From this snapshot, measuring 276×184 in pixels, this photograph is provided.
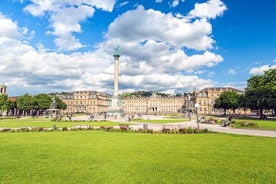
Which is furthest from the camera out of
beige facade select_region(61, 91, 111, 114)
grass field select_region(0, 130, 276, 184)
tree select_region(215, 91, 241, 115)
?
beige facade select_region(61, 91, 111, 114)

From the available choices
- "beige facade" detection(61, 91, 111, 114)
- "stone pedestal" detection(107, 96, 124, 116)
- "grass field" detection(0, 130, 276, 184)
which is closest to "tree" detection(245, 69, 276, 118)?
"stone pedestal" detection(107, 96, 124, 116)

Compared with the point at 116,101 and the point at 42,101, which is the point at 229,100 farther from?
the point at 42,101

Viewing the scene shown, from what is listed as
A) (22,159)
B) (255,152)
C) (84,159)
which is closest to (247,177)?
(255,152)

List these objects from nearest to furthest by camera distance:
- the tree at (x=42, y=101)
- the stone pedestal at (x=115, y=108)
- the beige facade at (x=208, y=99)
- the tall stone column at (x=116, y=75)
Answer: the stone pedestal at (x=115, y=108) < the tall stone column at (x=116, y=75) < the tree at (x=42, y=101) < the beige facade at (x=208, y=99)

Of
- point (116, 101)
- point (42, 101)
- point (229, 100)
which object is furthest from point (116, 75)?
point (229, 100)

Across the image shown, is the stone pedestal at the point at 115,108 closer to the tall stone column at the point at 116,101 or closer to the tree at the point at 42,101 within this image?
the tall stone column at the point at 116,101

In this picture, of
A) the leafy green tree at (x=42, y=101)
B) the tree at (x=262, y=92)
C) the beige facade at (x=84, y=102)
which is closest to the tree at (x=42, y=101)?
the leafy green tree at (x=42, y=101)

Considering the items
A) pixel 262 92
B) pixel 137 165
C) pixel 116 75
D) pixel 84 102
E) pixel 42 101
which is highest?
pixel 116 75

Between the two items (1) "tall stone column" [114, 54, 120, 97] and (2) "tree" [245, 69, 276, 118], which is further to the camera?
(1) "tall stone column" [114, 54, 120, 97]

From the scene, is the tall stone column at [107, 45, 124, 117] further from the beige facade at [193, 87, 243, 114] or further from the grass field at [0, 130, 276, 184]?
the beige facade at [193, 87, 243, 114]

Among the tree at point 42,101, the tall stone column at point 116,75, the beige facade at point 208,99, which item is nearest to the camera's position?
the tall stone column at point 116,75

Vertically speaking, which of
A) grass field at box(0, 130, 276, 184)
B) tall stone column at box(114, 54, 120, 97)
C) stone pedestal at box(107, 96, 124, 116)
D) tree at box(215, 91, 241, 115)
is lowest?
grass field at box(0, 130, 276, 184)

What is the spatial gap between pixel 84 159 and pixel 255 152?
10.9 meters

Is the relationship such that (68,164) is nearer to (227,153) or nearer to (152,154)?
(152,154)
